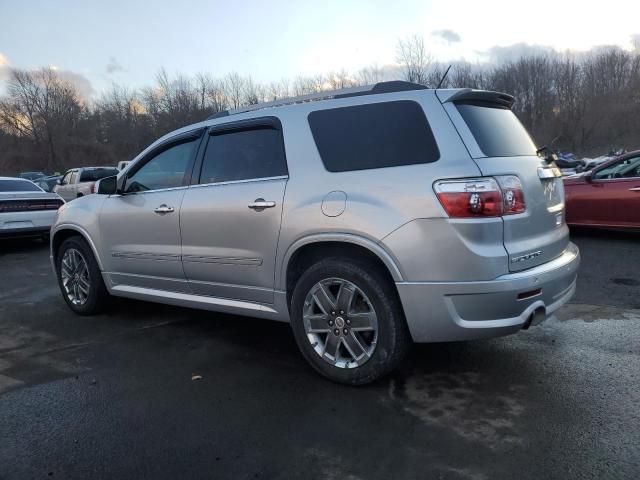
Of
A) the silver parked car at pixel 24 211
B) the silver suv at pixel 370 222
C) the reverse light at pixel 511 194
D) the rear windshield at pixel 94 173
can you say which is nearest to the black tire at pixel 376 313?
the silver suv at pixel 370 222

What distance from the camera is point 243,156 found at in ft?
13.5

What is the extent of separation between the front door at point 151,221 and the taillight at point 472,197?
90.2 inches

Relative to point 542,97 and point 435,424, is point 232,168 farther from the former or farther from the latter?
point 542,97

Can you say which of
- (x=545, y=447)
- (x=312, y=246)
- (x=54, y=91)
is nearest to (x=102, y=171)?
(x=312, y=246)

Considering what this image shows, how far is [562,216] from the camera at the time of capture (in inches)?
152

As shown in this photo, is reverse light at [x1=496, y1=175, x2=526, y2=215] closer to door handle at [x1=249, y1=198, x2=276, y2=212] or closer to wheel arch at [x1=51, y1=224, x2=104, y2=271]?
door handle at [x1=249, y1=198, x2=276, y2=212]

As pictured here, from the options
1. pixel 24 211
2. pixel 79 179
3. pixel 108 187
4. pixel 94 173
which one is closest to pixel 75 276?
pixel 108 187

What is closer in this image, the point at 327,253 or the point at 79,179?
the point at 327,253

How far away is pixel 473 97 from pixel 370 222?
1.15 meters

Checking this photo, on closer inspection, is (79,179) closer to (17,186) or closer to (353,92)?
(17,186)

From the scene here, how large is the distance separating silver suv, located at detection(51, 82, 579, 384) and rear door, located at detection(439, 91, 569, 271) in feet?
0.04

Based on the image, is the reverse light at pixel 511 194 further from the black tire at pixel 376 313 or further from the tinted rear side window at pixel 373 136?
the black tire at pixel 376 313

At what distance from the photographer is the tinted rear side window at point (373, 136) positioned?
3299mm

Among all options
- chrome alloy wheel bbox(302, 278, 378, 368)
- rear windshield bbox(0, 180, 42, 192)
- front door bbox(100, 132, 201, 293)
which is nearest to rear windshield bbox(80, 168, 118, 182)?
rear windshield bbox(0, 180, 42, 192)
